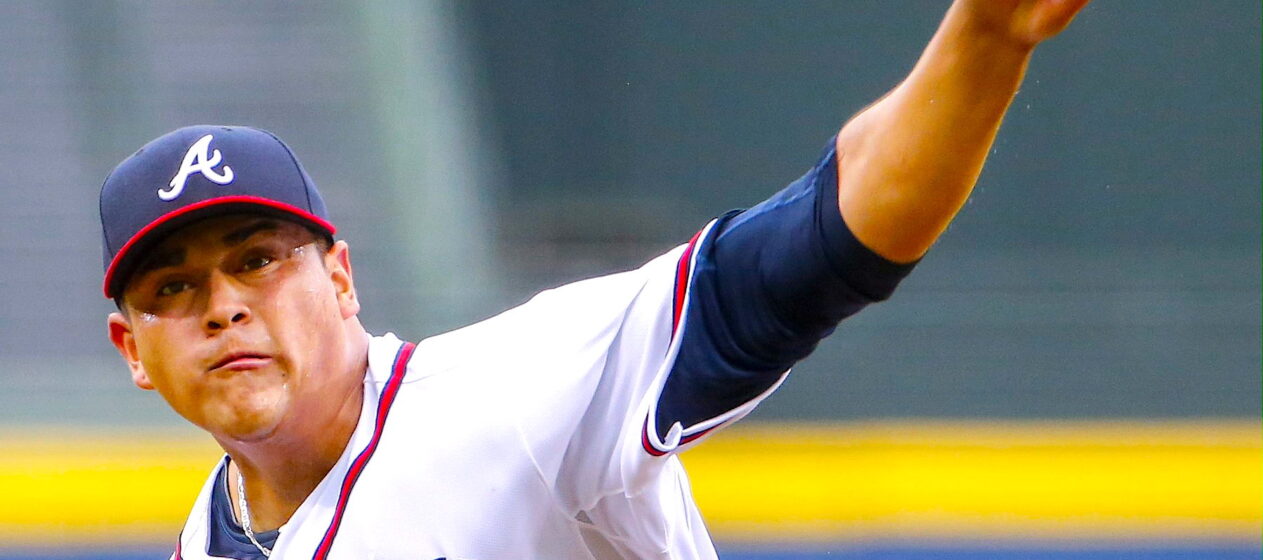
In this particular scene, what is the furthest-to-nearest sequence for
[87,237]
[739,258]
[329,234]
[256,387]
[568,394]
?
[87,237] < [329,234] < [256,387] < [568,394] < [739,258]

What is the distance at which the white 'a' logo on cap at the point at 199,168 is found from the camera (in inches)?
60.5

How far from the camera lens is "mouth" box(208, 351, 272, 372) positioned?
1549 millimetres

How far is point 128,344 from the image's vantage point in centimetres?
171

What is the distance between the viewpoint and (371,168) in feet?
14.9

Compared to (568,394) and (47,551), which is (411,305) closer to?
(47,551)

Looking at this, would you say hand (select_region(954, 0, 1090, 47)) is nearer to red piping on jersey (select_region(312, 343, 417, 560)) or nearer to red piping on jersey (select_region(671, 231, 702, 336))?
red piping on jersey (select_region(671, 231, 702, 336))

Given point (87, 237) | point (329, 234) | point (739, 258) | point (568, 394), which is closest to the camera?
point (739, 258)

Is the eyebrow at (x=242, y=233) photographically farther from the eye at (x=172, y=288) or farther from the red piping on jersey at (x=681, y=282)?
the red piping on jersey at (x=681, y=282)

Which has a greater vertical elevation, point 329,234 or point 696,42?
point 696,42

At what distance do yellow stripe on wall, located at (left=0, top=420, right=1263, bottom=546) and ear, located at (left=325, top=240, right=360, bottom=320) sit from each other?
2591 millimetres

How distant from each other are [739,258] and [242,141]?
646 mm

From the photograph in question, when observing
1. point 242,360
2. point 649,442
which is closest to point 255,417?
point 242,360

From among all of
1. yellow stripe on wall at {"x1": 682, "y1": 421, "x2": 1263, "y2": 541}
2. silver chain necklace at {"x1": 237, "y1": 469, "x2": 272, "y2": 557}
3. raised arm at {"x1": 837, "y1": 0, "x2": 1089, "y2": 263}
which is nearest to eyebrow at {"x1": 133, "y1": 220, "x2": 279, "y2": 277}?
silver chain necklace at {"x1": 237, "y1": 469, "x2": 272, "y2": 557}

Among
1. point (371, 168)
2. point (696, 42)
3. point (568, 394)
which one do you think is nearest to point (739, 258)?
point (568, 394)
